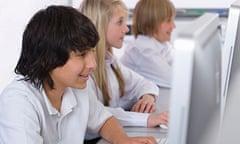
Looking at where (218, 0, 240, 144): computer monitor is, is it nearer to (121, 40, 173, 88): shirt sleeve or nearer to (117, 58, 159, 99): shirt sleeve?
(117, 58, 159, 99): shirt sleeve

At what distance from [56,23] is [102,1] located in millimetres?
426

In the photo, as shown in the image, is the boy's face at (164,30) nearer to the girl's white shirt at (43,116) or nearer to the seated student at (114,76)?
the seated student at (114,76)

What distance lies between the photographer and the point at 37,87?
3.05ft

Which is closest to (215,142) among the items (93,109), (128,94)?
(93,109)

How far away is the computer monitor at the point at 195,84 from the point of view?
0.38 metres

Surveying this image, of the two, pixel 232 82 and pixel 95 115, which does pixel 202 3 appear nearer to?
pixel 95 115

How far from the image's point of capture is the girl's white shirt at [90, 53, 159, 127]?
117cm

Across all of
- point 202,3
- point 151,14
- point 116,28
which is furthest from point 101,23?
point 202,3

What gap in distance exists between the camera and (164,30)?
5.90 ft

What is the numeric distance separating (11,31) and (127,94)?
0.97m

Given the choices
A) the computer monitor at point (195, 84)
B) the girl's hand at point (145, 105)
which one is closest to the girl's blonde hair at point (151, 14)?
the girl's hand at point (145, 105)

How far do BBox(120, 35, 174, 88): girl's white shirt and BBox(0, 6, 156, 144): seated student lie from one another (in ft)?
2.36

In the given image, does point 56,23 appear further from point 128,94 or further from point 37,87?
point 128,94

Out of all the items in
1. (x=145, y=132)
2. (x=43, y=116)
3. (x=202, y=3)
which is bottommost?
(x=145, y=132)
